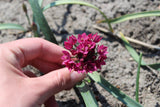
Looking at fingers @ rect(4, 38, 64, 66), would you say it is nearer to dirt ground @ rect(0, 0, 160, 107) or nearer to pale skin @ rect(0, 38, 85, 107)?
pale skin @ rect(0, 38, 85, 107)

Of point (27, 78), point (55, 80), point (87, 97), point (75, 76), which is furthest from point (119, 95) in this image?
point (27, 78)

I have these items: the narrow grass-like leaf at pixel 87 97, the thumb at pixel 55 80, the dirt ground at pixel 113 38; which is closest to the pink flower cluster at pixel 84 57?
the thumb at pixel 55 80

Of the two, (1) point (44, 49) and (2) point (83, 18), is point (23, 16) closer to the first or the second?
(2) point (83, 18)

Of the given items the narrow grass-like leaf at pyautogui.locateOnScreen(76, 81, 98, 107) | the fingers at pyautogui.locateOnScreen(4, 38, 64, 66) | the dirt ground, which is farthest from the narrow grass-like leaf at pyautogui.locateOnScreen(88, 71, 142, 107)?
the fingers at pyautogui.locateOnScreen(4, 38, 64, 66)

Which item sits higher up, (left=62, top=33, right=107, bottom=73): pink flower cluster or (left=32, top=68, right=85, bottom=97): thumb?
(left=62, top=33, right=107, bottom=73): pink flower cluster

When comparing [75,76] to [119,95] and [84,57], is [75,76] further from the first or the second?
[119,95]

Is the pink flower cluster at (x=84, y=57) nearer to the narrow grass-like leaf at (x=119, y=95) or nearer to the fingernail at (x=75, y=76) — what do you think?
the fingernail at (x=75, y=76)
